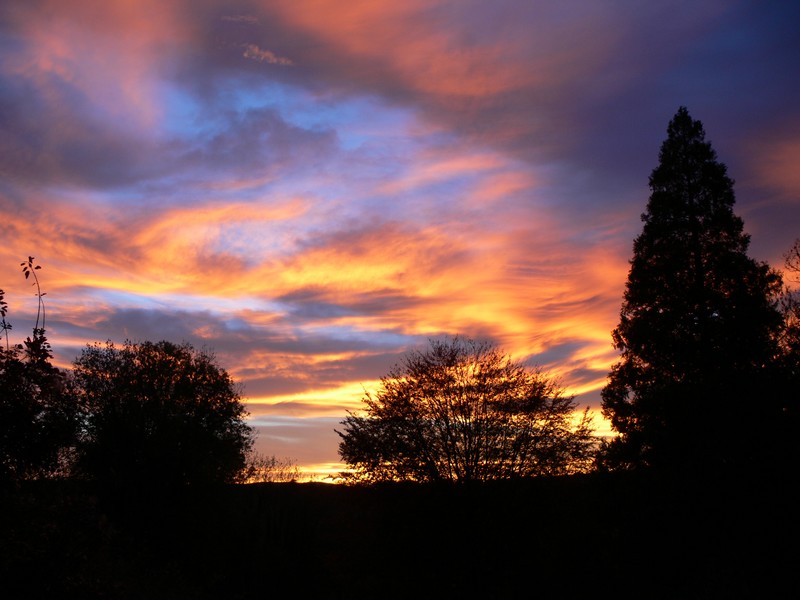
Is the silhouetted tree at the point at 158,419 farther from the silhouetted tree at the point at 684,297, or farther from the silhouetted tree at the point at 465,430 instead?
the silhouetted tree at the point at 684,297

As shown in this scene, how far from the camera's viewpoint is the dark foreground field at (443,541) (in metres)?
15.2

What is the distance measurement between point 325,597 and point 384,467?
28.2 ft

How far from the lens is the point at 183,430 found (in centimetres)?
3303

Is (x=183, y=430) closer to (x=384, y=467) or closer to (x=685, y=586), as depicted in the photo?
(x=384, y=467)

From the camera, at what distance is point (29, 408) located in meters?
11.2

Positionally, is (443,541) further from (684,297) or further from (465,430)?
(684,297)

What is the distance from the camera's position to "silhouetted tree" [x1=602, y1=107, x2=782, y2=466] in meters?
29.5

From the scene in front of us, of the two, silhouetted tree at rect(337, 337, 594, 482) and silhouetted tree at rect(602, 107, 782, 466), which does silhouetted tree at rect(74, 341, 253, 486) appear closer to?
silhouetted tree at rect(337, 337, 594, 482)

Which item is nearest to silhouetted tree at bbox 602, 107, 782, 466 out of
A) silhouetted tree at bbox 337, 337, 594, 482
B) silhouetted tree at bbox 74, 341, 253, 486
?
silhouetted tree at bbox 337, 337, 594, 482

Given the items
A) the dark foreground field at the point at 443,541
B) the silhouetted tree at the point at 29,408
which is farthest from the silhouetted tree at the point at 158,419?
the silhouetted tree at the point at 29,408

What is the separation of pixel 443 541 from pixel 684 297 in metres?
16.3

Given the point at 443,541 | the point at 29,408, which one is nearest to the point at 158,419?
the point at 443,541

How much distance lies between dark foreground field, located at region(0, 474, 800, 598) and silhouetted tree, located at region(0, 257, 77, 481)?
0.68 meters

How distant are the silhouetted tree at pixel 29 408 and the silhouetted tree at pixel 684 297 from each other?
2090 cm
